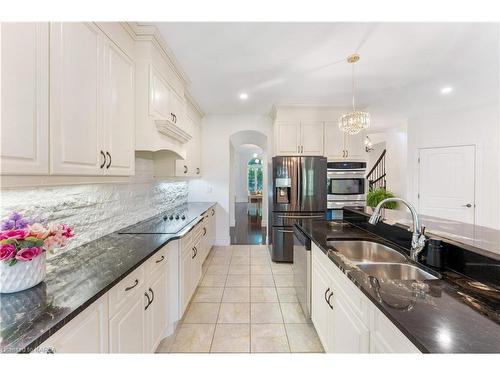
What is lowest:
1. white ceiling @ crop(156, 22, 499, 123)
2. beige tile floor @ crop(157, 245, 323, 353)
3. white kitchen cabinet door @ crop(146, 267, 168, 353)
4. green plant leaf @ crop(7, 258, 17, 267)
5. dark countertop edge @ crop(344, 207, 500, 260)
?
beige tile floor @ crop(157, 245, 323, 353)

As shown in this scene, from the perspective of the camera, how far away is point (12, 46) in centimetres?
89

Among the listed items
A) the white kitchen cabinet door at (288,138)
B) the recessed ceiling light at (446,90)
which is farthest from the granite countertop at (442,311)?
the recessed ceiling light at (446,90)

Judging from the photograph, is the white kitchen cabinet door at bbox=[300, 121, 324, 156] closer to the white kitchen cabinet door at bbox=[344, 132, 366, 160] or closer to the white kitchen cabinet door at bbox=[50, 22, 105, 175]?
the white kitchen cabinet door at bbox=[344, 132, 366, 160]

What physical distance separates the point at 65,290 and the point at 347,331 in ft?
4.75

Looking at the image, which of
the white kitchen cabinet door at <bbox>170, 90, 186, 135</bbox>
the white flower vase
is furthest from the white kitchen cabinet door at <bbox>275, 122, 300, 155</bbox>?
the white flower vase

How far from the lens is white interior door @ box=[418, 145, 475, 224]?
13.8 ft

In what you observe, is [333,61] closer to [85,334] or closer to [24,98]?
[24,98]

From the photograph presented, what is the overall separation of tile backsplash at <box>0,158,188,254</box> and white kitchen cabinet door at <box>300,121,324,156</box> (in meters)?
2.48

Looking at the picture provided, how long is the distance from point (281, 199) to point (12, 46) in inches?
128

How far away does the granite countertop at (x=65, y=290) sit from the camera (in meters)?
0.75

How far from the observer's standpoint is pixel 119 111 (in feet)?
5.33

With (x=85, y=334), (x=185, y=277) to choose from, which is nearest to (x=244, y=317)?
(x=185, y=277)

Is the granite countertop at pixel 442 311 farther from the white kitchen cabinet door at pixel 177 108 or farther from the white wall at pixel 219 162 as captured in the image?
the white wall at pixel 219 162

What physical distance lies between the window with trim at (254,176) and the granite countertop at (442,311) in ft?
36.0
